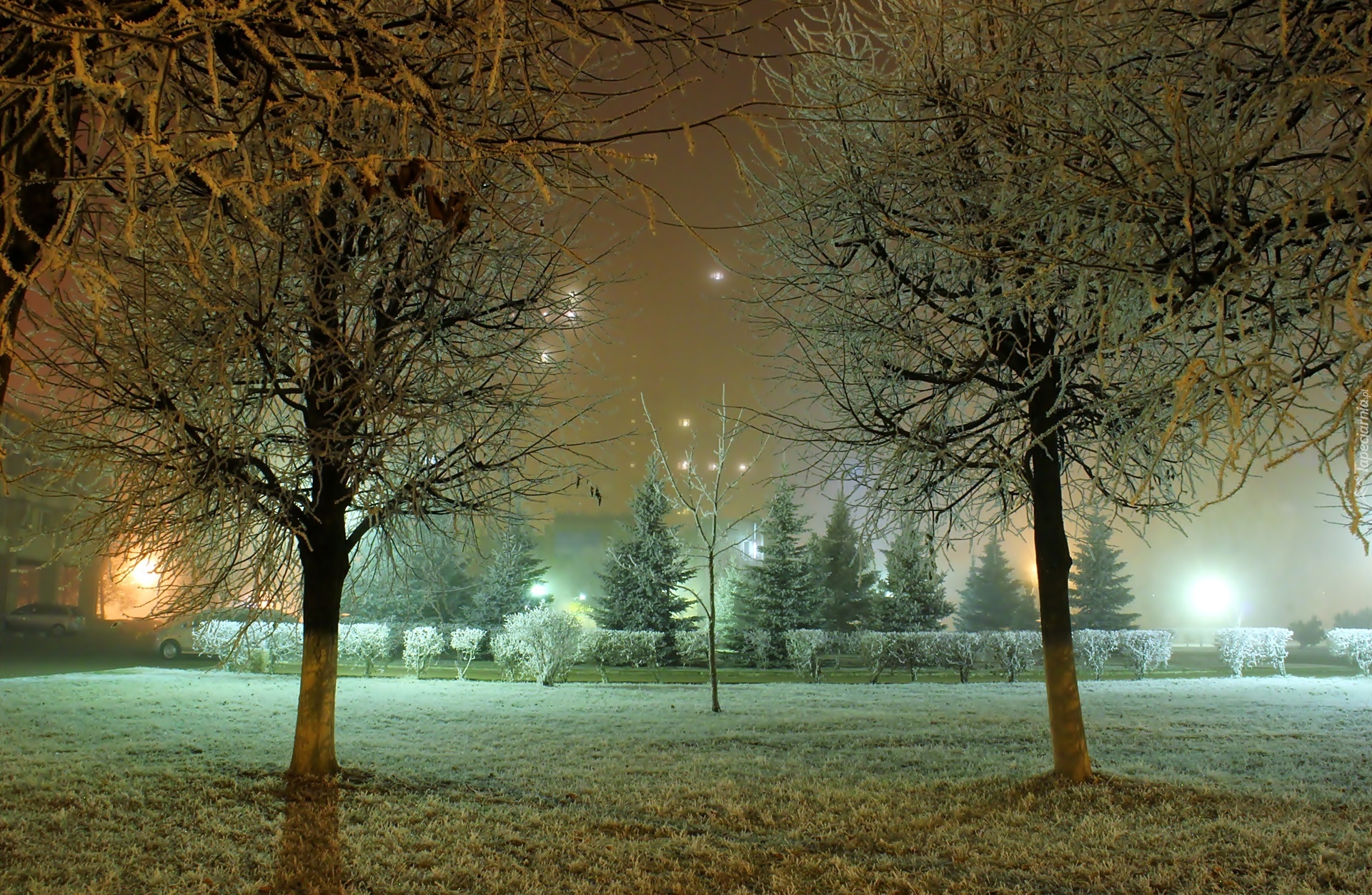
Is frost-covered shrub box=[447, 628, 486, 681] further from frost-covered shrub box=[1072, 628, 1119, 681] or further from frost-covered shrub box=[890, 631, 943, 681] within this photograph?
frost-covered shrub box=[1072, 628, 1119, 681]

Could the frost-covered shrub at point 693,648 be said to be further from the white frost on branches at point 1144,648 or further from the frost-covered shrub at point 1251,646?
the frost-covered shrub at point 1251,646

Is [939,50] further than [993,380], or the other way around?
[993,380]

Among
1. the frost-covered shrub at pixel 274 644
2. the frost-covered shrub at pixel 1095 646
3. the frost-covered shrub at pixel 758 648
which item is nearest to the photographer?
the frost-covered shrub at pixel 274 644

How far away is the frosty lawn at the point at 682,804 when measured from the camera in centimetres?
511

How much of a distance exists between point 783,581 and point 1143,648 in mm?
12041

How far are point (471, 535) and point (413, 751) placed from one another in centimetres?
341

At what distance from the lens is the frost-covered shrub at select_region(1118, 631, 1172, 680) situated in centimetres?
2602

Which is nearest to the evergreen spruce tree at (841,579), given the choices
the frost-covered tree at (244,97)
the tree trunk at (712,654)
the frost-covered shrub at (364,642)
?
the frost-covered shrub at (364,642)

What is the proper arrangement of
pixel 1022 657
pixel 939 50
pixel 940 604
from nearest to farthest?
1. pixel 939 50
2. pixel 1022 657
3. pixel 940 604

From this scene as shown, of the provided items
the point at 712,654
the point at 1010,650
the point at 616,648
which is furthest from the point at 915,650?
the point at 712,654

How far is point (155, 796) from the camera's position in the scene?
22.8ft

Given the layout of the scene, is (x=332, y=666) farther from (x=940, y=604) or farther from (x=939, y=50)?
(x=940, y=604)

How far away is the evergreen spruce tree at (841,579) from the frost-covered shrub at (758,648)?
23.9 feet

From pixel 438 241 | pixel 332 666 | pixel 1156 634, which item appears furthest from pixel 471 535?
pixel 1156 634
